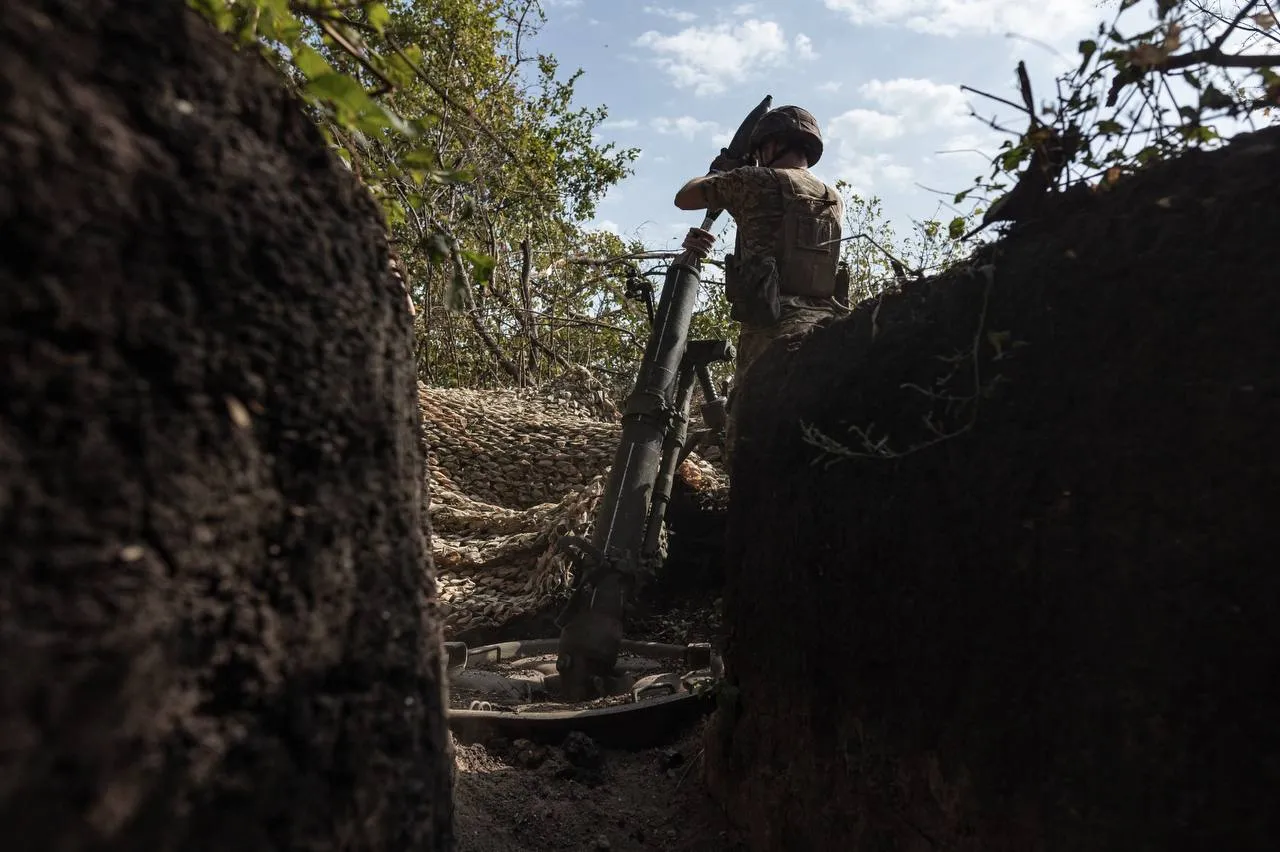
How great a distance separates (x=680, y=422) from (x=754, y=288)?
797mm

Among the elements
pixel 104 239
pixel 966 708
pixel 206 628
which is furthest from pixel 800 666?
pixel 104 239

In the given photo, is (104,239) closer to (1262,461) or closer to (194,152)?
(194,152)

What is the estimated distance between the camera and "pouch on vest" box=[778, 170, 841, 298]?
18.0ft

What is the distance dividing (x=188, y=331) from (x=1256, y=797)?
163cm

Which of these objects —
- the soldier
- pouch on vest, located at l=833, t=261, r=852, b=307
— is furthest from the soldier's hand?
pouch on vest, located at l=833, t=261, r=852, b=307

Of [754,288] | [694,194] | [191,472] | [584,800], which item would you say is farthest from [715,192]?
[191,472]

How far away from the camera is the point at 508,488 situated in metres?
7.39

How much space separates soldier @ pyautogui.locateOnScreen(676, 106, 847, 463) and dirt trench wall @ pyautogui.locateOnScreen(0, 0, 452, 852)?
3944 millimetres

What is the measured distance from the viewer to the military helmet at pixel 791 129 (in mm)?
5770

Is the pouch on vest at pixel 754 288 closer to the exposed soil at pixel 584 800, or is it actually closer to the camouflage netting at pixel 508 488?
the camouflage netting at pixel 508 488

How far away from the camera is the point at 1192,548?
1709 millimetres

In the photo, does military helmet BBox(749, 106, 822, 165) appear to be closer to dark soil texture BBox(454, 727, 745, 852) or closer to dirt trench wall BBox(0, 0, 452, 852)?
dark soil texture BBox(454, 727, 745, 852)

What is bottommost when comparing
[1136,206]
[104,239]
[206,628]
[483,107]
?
[206,628]

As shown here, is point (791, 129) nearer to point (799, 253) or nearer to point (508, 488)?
point (799, 253)
